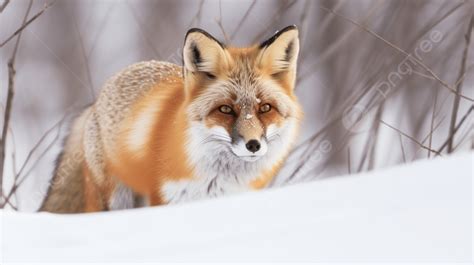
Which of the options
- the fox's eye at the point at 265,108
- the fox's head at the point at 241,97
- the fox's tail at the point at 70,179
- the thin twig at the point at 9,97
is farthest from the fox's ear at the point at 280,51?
the thin twig at the point at 9,97

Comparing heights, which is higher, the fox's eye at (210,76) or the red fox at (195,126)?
the fox's eye at (210,76)

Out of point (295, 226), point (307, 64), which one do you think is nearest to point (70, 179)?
point (295, 226)

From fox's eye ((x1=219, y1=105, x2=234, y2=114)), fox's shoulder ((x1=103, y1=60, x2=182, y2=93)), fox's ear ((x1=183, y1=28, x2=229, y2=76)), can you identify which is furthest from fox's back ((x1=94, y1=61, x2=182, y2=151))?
fox's eye ((x1=219, y1=105, x2=234, y2=114))

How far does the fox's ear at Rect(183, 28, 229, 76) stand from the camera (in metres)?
2.17

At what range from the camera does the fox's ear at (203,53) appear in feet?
7.11

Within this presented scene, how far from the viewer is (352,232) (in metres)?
1.82

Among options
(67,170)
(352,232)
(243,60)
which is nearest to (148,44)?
(67,170)

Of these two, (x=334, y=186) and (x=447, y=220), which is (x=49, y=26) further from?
(x=447, y=220)

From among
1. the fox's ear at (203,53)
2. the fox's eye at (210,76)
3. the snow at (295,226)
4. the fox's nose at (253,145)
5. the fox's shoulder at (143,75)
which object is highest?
the fox's ear at (203,53)

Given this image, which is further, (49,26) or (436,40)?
(49,26)

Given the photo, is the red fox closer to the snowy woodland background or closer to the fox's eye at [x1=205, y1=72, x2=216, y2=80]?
the fox's eye at [x1=205, y1=72, x2=216, y2=80]

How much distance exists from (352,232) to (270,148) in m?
0.53

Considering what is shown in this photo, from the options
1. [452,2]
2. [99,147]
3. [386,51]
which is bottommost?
[99,147]

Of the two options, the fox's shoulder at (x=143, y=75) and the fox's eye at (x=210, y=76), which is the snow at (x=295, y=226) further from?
the fox's shoulder at (x=143, y=75)
